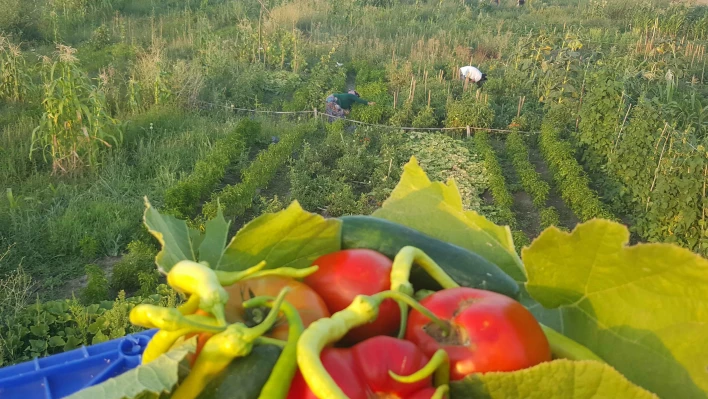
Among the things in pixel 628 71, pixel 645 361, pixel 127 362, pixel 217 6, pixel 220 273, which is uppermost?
pixel 220 273

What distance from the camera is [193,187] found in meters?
6.46

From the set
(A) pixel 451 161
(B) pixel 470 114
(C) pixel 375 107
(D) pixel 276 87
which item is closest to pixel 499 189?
(A) pixel 451 161

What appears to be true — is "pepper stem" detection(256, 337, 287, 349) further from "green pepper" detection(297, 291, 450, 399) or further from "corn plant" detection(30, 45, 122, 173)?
"corn plant" detection(30, 45, 122, 173)


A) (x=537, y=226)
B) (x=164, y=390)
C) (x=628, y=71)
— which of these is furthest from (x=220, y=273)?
(x=628, y=71)

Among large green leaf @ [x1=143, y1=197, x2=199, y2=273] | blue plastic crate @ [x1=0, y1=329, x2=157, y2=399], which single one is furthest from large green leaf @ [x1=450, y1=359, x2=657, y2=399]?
blue plastic crate @ [x1=0, y1=329, x2=157, y2=399]

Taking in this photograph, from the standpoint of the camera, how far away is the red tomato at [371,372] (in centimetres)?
83

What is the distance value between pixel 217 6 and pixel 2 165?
11.1 m

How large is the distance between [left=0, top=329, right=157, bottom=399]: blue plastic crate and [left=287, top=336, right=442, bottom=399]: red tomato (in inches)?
50.2

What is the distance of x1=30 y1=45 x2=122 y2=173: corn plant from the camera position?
6.98 m

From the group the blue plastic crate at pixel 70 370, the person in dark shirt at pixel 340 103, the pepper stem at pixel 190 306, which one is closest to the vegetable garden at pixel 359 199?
the pepper stem at pixel 190 306

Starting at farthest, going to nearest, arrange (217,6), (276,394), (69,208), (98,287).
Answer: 1. (217,6)
2. (69,208)
3. (98,287)
4. (276,394)

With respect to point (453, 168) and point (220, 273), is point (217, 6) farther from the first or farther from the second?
point (220, 273)

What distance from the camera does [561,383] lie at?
83cm

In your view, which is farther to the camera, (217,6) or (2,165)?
(217,6)
